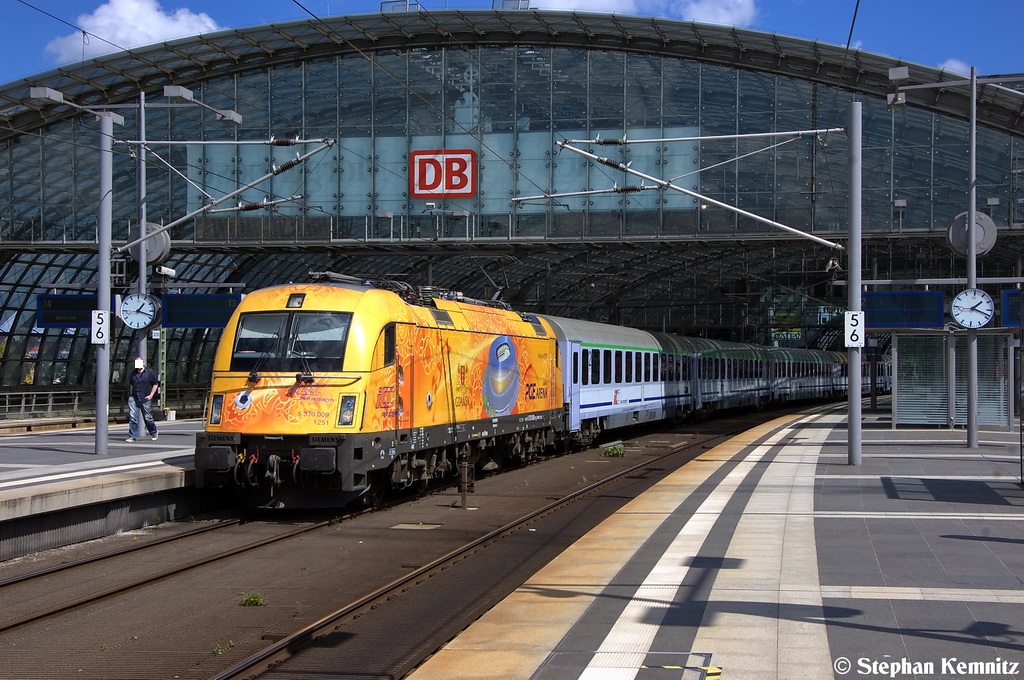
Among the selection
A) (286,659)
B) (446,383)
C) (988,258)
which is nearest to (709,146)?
(988,258)

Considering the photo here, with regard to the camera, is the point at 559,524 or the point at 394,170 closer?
the point at 559,524

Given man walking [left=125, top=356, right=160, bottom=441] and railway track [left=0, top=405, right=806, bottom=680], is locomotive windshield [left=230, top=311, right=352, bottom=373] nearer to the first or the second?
railway track [left=0, top=405, right=806, bottom=680]

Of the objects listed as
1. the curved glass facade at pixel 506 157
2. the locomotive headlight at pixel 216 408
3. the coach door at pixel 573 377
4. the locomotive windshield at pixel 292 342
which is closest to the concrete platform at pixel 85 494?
the locomotive headlight at pixel 216 408

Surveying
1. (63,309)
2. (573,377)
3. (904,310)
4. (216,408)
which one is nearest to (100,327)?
(216,408)

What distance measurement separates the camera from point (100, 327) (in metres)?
20.6

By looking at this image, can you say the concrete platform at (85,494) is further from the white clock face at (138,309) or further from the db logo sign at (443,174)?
the db logo sign at (443,174)

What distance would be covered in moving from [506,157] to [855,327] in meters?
22.8

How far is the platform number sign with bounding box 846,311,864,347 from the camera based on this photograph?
68.4 feet

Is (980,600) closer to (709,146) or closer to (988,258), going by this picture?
(709,146)

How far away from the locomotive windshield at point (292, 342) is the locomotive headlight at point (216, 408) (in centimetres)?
47

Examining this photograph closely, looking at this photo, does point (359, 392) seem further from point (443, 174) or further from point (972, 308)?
point (443, 174)

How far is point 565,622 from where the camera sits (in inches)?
344

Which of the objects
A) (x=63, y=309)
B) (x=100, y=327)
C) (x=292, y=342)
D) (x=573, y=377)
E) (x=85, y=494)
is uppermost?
(x=63, y=309)

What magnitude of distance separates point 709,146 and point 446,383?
2537cm
